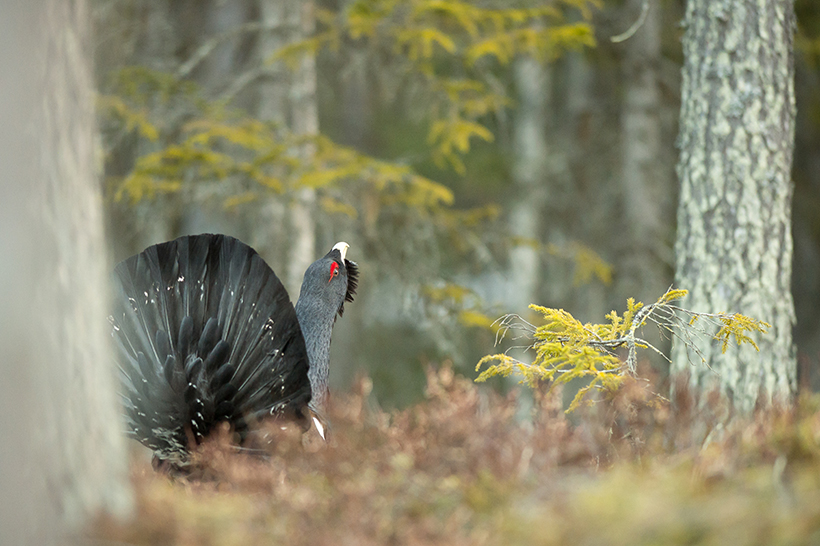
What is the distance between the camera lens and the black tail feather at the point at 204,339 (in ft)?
12.3

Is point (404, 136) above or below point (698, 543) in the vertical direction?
above

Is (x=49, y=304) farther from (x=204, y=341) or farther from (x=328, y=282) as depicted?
(x=328, y=282)

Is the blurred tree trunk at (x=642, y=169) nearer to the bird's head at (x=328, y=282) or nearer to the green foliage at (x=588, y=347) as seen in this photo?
the green foliage at (x=588, y=347)

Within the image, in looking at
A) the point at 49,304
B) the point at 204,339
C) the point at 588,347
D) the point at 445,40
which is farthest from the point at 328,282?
the point at 445,40

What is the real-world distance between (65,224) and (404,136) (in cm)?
1220

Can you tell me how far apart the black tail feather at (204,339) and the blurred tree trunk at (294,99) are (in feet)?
11.5

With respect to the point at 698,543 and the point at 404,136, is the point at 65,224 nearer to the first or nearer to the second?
the point at 698,543

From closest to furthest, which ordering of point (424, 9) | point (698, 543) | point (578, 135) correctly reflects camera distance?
point (698, 543), point (424, 9), point (578, 135)

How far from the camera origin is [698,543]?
219cm

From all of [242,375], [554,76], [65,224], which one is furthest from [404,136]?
[65,224]

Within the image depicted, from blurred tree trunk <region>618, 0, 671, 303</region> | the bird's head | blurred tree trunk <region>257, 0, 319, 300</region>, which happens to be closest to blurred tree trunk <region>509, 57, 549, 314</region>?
blurred tree trunk <region>618, 0, 671, 303</region>

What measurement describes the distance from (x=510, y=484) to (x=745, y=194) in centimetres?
297

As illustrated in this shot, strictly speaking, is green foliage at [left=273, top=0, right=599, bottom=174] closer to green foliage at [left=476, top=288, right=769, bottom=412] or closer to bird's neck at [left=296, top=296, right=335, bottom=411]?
bird's neck at [left=296, top=296, right=335, bottom=411]

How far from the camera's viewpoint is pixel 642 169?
34.4 feet
